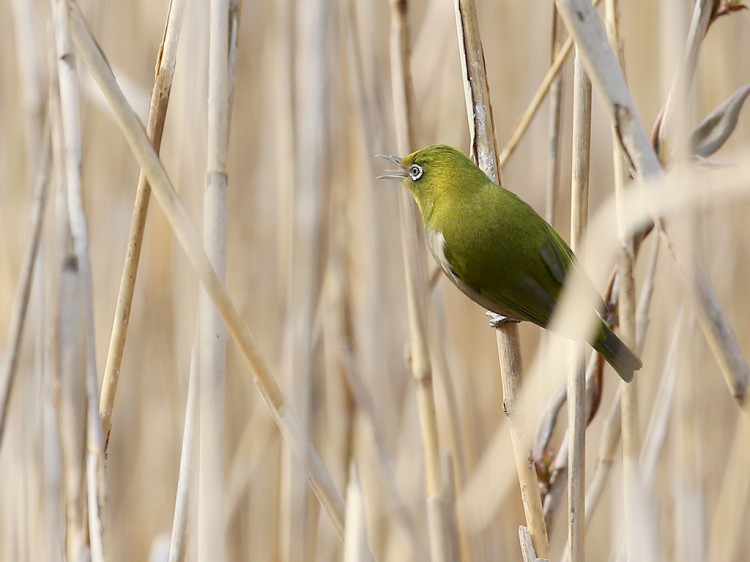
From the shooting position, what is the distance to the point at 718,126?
1.05 metres

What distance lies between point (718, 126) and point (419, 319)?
1.52 feet

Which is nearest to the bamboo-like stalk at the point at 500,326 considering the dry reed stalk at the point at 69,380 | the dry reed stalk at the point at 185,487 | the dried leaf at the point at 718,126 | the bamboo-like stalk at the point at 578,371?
the bamboo-like stalk at the point at 578,371

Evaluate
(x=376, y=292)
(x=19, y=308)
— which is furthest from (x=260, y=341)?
(x=19, y=308)

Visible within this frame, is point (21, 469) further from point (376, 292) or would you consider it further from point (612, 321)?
point (612, 321)

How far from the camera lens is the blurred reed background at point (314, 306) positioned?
50.0 inches

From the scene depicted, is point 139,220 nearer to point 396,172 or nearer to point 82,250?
point 82,250

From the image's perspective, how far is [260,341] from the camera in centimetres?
194

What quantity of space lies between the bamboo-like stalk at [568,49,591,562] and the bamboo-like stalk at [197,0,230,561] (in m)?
0.42

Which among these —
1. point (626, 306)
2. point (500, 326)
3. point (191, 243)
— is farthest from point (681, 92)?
point (191, 243)

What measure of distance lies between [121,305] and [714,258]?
130 cm

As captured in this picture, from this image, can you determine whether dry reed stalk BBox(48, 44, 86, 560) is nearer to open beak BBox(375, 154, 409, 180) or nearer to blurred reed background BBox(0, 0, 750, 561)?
blurred reed background BBox(0, 0, 750, 561)

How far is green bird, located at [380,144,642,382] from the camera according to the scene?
4.12ft

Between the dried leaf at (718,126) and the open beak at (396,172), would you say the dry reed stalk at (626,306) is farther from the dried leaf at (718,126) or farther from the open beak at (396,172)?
the open beak at (396,172)

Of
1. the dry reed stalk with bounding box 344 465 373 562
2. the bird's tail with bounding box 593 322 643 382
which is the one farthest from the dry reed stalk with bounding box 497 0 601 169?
the dry reed stalk with bounding box 344 465 373 562
